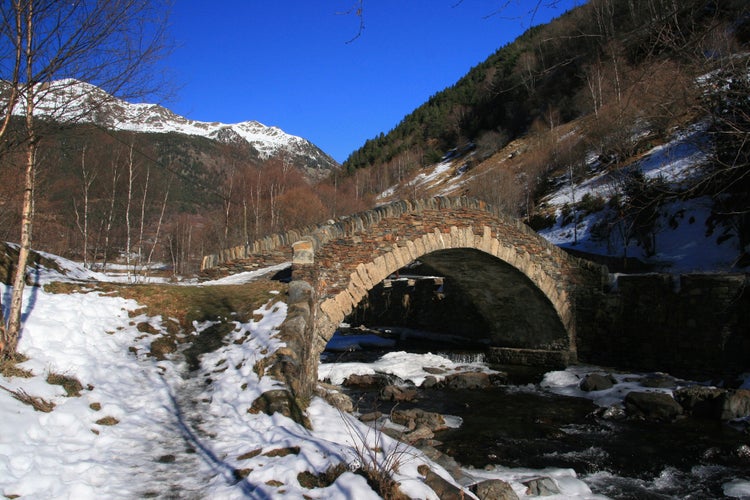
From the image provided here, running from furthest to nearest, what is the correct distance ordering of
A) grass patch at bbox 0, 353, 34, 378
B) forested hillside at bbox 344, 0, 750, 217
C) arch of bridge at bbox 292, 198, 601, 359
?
arch of bridge at bbox 292, 198, 601, 359 → grass patch at bbox 0, 353, 34, 378 → forested hillside at bbox 344, 0, 750, 217

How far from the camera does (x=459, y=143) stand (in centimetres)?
5419

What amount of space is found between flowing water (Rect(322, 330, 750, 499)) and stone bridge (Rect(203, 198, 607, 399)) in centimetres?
186

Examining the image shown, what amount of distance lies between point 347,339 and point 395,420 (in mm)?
9349

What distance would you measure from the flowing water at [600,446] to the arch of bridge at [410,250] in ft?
7.62

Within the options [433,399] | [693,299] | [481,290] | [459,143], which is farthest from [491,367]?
[459,143]

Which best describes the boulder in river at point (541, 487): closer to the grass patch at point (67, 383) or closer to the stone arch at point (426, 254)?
the stone arch at point (426, 254)

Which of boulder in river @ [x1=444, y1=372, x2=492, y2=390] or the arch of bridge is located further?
boulder in river @ [x1=444, y1=372, x2=492, y2=390]

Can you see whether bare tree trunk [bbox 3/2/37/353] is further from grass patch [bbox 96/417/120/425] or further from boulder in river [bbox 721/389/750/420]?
boulder in river [bbox 721/389/750/420]

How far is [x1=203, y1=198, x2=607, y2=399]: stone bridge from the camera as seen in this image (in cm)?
707

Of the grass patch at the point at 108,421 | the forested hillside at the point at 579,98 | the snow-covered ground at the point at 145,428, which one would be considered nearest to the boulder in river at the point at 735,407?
the forested hillside at the point at 579,98

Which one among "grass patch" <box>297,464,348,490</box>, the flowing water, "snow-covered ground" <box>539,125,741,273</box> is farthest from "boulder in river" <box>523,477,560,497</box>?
"snow-covered ground" <box>539,125,741,273</box>

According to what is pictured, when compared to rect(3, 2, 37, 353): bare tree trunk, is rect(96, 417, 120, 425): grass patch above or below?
below

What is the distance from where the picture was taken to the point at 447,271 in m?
12.6

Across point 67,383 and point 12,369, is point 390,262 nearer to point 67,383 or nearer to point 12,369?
point 67,383
